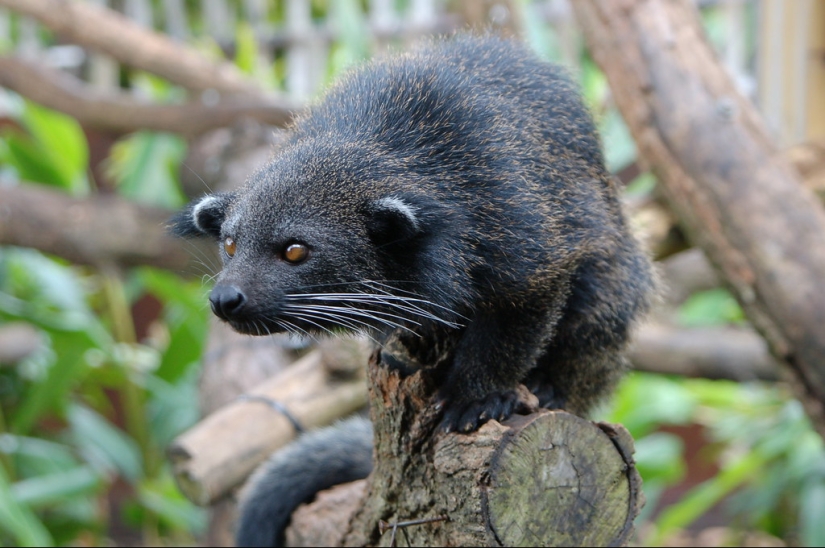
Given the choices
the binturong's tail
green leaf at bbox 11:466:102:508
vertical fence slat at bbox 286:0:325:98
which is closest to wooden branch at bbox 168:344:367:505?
the binturong's tail

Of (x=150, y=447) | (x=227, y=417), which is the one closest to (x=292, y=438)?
(x=227, y=417)

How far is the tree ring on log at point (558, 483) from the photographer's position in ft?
6.38

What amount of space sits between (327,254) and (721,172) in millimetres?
1993

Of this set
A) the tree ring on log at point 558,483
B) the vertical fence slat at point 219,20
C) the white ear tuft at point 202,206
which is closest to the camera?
the tree ring on log at point 558,483

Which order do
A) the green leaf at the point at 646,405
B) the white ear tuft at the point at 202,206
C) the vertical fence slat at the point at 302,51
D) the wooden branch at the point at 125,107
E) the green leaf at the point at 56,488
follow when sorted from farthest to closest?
the vertical fence slat at the point at 302,51, the wooden branch at the point at 125,107, the green leaf at the point at 646,405, the green leaf at the point at 56,488, the white ear tuft at the point at 202,206

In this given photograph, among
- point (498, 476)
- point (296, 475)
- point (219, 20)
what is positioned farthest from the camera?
point (219, 20)

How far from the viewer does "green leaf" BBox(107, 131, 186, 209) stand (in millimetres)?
5961

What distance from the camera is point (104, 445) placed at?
496cm

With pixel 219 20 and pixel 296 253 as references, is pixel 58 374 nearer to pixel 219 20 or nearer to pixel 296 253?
pixel 296 253

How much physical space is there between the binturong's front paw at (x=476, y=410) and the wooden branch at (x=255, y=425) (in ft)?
3.84

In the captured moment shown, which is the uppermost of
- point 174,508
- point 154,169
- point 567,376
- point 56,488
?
point 567,376

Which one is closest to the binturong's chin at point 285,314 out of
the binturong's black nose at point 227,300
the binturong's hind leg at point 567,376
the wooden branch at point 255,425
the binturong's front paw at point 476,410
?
the binturong's black nose at point 227,300

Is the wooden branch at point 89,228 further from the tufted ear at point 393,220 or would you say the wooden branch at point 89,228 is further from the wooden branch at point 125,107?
the tufted ear at point 393,220

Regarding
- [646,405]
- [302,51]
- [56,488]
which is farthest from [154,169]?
[646,405]
